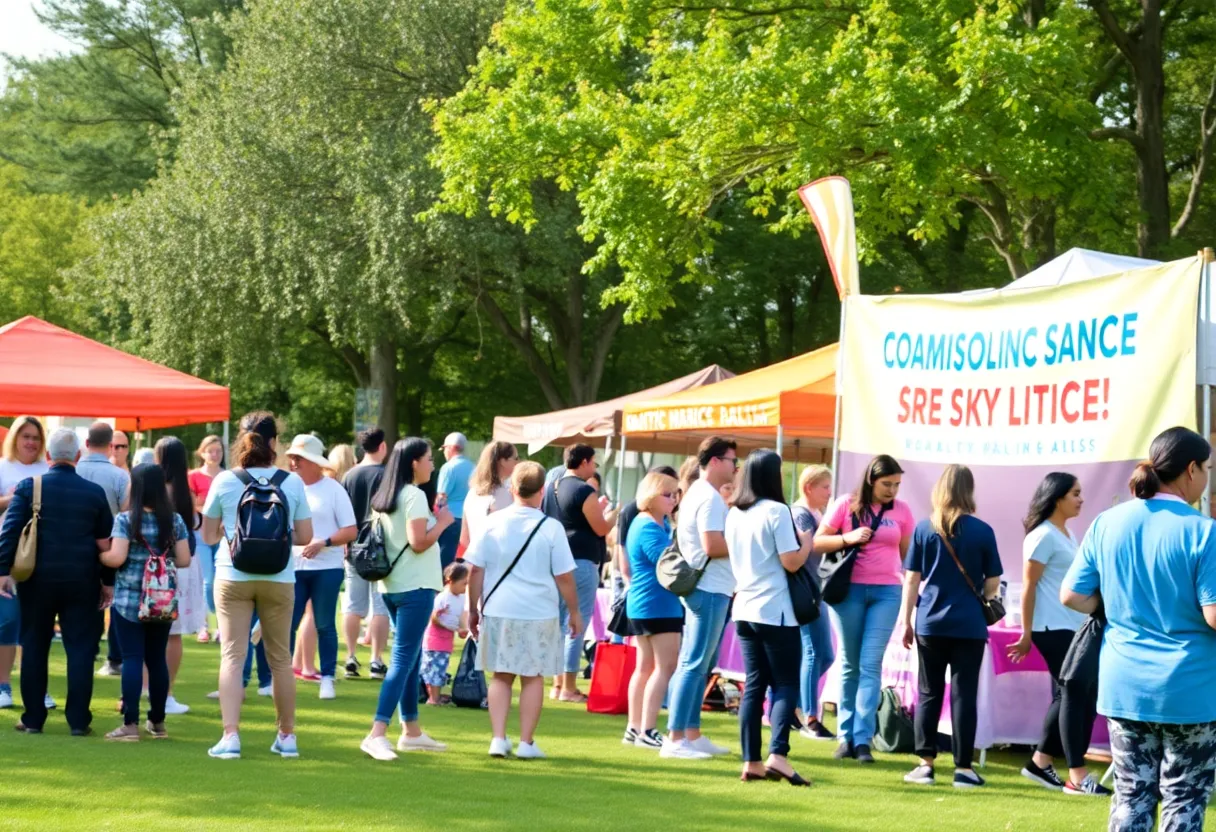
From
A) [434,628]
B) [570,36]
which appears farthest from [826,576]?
[570,36]

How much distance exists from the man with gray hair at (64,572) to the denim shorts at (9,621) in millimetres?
802

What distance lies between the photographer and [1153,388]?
26.1ft

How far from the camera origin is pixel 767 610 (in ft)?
26.0

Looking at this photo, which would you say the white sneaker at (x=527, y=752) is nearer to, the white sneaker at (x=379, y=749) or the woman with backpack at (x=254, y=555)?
→ the white sneaker at (x=379, y=749)

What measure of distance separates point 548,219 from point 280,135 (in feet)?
19.4

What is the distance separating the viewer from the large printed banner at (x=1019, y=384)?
7.98 metres

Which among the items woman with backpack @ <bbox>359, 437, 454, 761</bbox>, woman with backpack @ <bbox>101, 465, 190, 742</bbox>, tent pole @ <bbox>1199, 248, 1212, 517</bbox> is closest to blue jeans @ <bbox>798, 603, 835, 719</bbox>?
woman with backpack @ <bbox>359, 437, 454, 761</bbox>

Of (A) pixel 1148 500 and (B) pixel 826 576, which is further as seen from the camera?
(B) pixel 826 576

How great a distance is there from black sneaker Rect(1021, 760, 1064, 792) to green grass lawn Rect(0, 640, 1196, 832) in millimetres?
Answer: 93

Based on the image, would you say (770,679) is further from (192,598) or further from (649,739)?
(192,598)

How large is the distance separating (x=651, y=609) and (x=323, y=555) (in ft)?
8.81

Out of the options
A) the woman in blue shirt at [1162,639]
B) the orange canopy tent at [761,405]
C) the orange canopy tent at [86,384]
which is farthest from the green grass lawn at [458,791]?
the orange canopy tent at [86,384]

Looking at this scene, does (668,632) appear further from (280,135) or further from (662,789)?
(280,135)

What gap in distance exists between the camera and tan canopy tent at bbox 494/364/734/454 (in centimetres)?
1884
